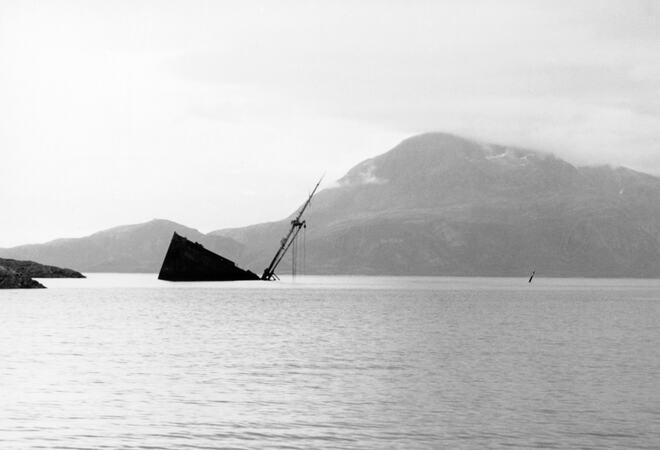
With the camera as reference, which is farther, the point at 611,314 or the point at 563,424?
the point at 611,314

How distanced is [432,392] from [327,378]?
7045 mm

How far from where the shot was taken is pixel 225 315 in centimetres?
10981

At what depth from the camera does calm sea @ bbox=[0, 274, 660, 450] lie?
32500 mm

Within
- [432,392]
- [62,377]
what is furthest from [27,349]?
[432,392]

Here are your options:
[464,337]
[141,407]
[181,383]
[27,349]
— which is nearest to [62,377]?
[181,383]

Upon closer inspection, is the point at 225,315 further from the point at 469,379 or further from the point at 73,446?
the point at 73,446

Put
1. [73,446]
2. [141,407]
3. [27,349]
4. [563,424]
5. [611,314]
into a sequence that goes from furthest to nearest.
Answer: [611,314], [27,349], [141,407], [563,424], [73,446]

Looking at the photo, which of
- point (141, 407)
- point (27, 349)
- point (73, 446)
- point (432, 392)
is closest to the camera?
point (73, 446)

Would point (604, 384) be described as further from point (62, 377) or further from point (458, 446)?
point (62, 377)

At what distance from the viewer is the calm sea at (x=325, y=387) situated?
3250 centimetres

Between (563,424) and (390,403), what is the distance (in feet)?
25.9

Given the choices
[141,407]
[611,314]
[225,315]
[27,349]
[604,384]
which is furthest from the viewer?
→ [611,314]

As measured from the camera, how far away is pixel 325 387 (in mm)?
44969

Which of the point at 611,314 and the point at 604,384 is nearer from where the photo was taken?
the point at 604,384
